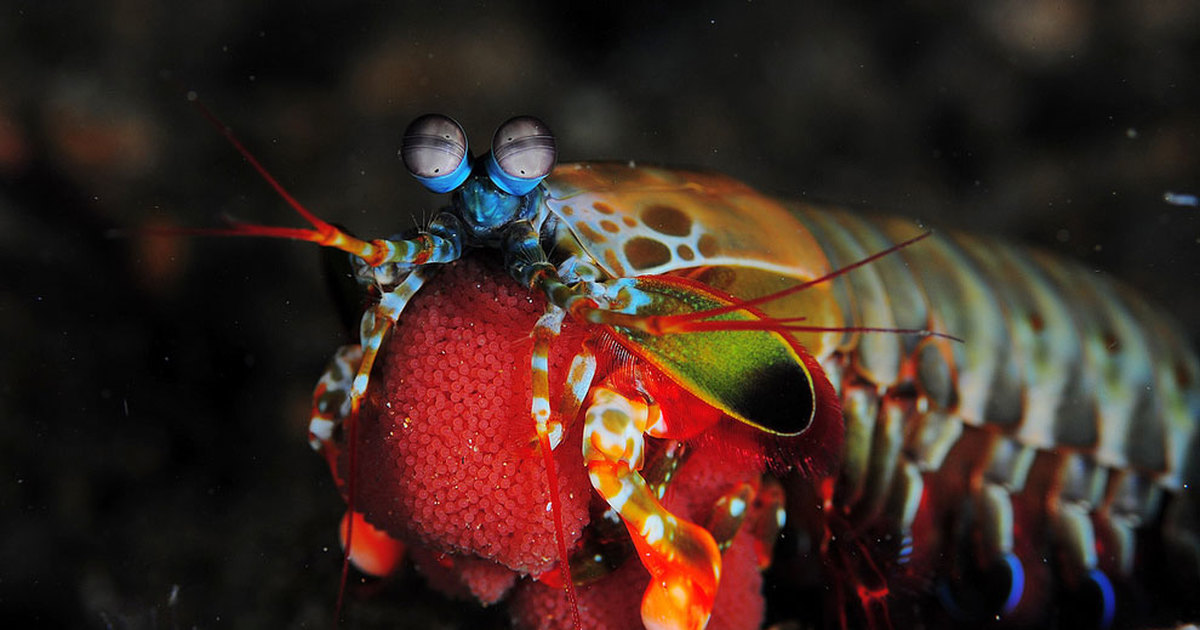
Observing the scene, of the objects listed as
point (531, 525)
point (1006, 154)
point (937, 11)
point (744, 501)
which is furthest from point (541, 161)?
point (1006, 154)

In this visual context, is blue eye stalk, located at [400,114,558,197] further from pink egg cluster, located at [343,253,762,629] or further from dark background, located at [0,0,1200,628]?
dark background, located at [0,0,1200,628]

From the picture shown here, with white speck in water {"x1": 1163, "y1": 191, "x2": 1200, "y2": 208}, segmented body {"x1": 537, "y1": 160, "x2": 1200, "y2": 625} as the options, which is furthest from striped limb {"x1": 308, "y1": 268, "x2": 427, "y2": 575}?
white speck in water {"x1": 1163, "y1": 191, "x2": 1200, "y2": 208}

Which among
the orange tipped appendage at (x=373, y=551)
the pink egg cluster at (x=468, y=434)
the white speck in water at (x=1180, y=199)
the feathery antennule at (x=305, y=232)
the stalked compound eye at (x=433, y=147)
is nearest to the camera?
the feathery antennule at (x=305, y=232)

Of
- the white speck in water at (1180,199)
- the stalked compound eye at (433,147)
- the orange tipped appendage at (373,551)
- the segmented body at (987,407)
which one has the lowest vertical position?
the orange tipped appendage at (373,551)

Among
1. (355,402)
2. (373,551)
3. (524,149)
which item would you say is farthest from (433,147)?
(373,551)

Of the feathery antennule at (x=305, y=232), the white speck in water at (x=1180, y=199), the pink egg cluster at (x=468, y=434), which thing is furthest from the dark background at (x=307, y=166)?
the feathery antennule at (x=305, y=232)

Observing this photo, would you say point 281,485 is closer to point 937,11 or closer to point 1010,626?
point 1010,626

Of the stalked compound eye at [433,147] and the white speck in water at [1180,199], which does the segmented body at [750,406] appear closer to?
the stalked compound eye at [433,147]

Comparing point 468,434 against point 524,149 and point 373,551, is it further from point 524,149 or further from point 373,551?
point 373,551
